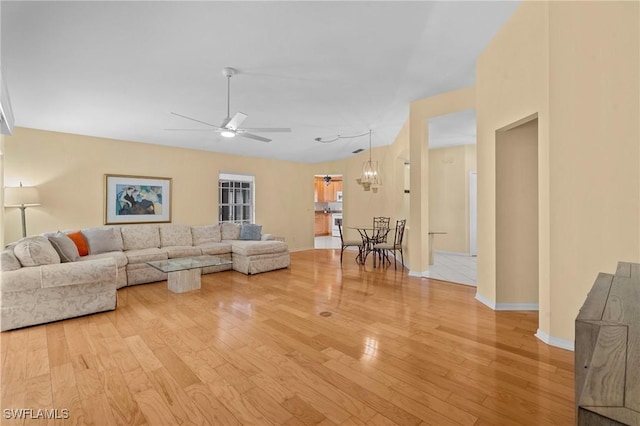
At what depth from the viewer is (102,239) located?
15.3 feet

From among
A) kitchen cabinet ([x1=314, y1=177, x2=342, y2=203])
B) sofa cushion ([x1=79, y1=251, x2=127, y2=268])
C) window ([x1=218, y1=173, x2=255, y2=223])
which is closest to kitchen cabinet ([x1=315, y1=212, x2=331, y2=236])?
kitchen cabinet ([x1=314, y1=177, x2=342, y2=203])

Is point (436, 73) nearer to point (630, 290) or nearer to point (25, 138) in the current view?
point (630, 290)

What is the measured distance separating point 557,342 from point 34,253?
17.1 ft

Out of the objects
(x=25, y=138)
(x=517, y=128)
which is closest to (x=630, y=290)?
(x=517, y=128)

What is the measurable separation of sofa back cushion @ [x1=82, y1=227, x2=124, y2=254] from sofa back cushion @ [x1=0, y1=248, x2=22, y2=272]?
1559 millimetres

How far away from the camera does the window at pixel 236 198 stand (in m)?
6.91

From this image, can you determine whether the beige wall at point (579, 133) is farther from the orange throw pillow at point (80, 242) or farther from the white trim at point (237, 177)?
the orange throw pillow at point (80, 242)

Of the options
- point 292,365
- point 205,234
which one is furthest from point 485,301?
point 205,234

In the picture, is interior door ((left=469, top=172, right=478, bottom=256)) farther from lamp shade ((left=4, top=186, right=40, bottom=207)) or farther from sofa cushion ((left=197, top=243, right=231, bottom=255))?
lamp shade ((left=4, top=186, right=40, bottom=207))

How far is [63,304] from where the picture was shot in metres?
3.09

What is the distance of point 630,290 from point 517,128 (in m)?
2.65

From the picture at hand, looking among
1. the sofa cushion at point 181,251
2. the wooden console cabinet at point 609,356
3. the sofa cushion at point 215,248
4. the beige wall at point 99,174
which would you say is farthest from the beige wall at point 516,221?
the beige wall at point 99,174

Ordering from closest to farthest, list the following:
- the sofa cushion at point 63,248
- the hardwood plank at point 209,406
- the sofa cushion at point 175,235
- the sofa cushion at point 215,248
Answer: the hardwood plank at point 209,406 → the sofa cushion at point 63,248 → the sofa cushion at point 215,248 → the sofa cushion at point 175,235

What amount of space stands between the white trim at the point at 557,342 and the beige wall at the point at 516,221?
0.81 metres
